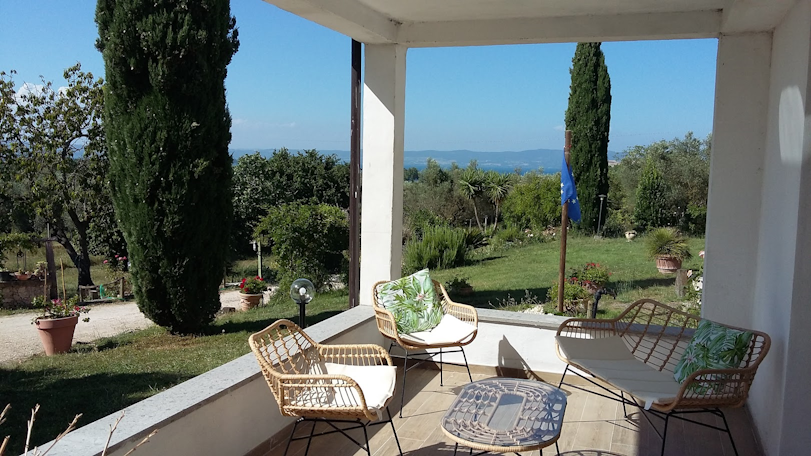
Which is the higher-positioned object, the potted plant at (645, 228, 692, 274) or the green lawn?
the potted plant at (645, 228, 692, 274)

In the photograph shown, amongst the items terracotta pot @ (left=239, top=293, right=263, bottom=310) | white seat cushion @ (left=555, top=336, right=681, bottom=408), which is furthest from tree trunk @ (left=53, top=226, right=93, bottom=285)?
white seat cushion @ (left=555, top=336, right=681, bottom=408)

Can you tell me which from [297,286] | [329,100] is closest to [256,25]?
[329,100]

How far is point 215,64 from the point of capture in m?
6.04

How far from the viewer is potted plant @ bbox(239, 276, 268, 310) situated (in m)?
9.02

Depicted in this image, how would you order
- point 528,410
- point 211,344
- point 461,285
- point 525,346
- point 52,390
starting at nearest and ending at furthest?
point 528,410
point 525,346
point 52,390
point 211,344
point 461,285

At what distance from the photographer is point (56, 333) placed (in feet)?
20.5

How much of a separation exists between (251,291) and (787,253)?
25.1 ft

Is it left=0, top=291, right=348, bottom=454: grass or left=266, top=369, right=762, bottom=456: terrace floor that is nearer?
left=266, top=369, right=762, bottom=456: terrace floor

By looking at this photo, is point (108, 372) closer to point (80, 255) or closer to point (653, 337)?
point (653, 337)

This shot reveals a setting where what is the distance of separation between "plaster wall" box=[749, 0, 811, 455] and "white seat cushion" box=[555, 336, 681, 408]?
0.43 meters

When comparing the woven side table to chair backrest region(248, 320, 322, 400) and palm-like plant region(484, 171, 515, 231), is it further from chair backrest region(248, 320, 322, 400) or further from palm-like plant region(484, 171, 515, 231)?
palm-like plant region(484, 171, 515, 231)

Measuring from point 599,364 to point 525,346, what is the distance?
917 mm

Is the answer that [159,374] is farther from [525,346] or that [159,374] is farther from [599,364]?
[599,364]


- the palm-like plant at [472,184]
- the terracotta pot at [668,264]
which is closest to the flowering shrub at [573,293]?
the terracotta pot at [668,264]
